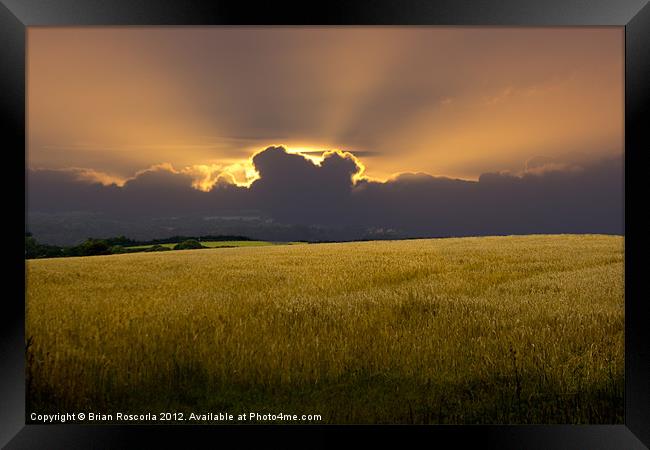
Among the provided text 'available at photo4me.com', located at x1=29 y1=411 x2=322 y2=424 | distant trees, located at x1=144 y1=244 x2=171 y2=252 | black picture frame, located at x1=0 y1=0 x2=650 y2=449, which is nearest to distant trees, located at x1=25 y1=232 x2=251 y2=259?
distant trees, located at x1=144 y1=244 x2=171 y2=252

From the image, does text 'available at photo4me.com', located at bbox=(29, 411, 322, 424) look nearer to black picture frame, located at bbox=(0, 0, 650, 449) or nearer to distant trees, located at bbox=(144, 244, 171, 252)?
black picture frame, located at bbox=(0, 0, 650, 449)

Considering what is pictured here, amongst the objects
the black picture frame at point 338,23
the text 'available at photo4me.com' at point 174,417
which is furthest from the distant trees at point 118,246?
the text 'available at photo4me.com' at point 174,417

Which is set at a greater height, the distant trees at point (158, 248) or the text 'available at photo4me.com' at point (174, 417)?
the distant trees at point (158, 248)

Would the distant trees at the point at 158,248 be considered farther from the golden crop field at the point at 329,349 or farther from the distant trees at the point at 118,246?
the golden crop field at the point at 329,349

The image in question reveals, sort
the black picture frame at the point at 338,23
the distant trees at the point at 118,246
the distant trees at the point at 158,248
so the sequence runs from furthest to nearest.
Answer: the distant trees at the point at 158,248, the distant trees at the point at 118,246, the black picture frame at the point at 338,23

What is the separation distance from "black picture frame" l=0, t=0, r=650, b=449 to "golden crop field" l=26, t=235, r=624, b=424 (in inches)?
4.8

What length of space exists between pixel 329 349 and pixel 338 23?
276 centimetres

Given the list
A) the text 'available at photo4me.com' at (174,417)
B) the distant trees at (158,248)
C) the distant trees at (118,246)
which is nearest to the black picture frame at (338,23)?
the text 'available at photo4me.com' at (174,417)

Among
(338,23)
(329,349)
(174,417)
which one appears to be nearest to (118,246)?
(174,417)

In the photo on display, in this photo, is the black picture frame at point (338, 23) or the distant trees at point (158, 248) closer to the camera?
the black picture frame at point (338, 23)

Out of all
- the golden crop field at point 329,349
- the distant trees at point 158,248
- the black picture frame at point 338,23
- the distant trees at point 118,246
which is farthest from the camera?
the distant trees at point 158,248

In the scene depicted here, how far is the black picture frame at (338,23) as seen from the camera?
3.17 m

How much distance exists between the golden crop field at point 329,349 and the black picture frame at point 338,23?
0.40ft

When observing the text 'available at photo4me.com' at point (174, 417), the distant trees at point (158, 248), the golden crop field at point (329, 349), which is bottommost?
the text 'available at photo4me.com' at point (174, 417)
